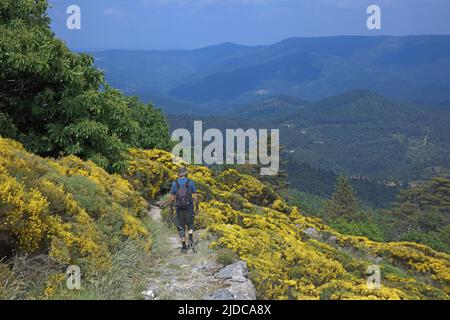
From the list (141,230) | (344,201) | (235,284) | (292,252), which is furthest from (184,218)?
(344,201)

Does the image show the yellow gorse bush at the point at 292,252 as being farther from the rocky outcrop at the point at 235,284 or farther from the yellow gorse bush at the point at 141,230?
the rocky outcrop at the point at 235,284

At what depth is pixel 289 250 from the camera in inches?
503

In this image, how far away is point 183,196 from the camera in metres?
10.9

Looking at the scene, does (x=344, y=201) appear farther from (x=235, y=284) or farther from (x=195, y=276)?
(x=235, y=284)

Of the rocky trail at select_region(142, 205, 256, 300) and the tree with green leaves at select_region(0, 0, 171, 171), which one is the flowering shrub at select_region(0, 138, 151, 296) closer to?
the rocky trail at select_region(142, 205, 256, 300)

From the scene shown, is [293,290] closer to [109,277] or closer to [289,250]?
[289,250]

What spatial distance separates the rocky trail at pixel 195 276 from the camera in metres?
7.99

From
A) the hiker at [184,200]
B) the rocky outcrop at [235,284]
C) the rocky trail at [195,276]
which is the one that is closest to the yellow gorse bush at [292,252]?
the rocky outcrop at [235,284]

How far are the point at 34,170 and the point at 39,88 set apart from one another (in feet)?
20.1

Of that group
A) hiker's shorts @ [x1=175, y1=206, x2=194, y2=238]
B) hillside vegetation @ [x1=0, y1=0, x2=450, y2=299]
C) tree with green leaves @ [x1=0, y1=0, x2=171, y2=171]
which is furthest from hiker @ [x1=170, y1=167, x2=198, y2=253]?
tree with green leaves @ [x1=0, y1=0, x2=171, y2=171]

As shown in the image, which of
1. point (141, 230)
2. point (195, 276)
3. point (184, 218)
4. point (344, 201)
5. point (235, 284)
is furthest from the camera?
point (344, 201)

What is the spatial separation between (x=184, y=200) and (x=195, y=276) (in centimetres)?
228
